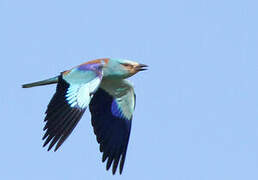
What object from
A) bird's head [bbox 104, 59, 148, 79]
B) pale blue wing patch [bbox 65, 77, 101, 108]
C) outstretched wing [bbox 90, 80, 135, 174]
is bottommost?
outstretched wing [bbox 90, 80, 135, 174]

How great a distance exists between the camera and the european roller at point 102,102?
14516 millimetres

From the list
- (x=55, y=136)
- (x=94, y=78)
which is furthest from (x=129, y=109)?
(x=55, y=136)

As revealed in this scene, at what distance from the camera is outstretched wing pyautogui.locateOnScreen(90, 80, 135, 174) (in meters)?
16.8

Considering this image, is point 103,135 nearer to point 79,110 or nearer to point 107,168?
point 107,168

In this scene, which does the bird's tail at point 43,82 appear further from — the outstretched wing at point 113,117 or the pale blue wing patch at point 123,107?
the pale blue wing patch at point 123,107

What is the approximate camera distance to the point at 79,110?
14.5m

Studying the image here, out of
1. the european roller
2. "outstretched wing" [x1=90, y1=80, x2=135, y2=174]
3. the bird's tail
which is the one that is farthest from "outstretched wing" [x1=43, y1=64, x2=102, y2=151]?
"outstretched wing" [x1=90, y1=80, x2=135, y2=174]

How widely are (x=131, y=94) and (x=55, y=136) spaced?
3.23m

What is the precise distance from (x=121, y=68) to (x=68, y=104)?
2.19 m

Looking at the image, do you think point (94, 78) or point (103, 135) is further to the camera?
point (103, 135)

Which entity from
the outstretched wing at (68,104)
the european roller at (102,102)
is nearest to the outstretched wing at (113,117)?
the european roller at (102,102)

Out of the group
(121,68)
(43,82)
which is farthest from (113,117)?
(43,82)

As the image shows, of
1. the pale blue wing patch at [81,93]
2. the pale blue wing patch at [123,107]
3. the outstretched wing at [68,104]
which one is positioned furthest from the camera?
the pale blue wing patch at [123,107]

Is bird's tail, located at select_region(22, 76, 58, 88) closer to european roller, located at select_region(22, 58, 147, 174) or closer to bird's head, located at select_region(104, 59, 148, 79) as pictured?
european roller, located at select_region(22, 58, 147, 174)
